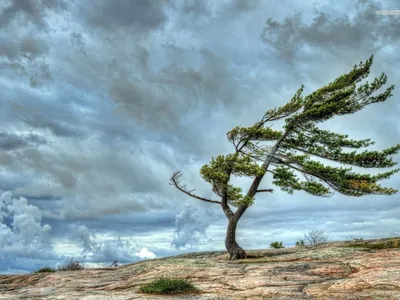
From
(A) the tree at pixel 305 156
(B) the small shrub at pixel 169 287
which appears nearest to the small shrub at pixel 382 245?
(A) the tree at pixel 305 156

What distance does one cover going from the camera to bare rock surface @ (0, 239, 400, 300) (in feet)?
40.0

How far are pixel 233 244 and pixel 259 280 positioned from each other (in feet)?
39.8

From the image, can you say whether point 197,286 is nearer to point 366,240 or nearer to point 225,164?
point 225,164

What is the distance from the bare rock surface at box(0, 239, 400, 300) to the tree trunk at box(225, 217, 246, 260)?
559cm

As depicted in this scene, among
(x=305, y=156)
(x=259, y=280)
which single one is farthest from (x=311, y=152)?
(x=259, y=280)

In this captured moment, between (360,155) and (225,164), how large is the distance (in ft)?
28.5

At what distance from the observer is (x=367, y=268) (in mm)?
15336

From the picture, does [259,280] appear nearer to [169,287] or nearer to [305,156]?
[169,287]

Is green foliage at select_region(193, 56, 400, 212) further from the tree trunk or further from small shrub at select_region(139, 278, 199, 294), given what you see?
small shrub at select_region(139, 278, 199, 294)

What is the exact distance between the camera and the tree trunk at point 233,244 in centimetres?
2591

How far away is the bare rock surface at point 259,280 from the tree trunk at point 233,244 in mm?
5588

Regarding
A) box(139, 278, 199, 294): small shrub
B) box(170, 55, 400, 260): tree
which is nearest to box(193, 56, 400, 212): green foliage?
box(170, 55, 400, 260): tree

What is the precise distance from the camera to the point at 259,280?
1426 cm

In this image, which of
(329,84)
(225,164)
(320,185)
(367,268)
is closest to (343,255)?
(367,268)
